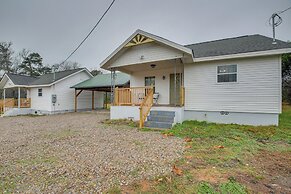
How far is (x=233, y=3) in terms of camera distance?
11.3m

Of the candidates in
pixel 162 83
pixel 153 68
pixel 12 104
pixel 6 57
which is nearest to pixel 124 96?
pixel 162 83

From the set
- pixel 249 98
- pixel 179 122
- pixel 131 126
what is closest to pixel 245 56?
pixel 249 98

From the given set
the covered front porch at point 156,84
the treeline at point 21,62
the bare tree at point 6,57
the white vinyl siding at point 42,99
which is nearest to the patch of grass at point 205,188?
the covered front porch at point 156,84

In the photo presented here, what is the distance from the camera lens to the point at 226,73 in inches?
Answer: 323

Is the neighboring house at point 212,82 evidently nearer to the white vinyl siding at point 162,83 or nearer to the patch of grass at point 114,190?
the white vinyl siding at point 162,83

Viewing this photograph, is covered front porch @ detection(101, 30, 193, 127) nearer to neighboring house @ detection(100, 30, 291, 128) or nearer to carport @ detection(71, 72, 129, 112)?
neighboring house @ detection(100, 30, 291, 128)

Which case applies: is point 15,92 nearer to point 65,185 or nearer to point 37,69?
point 37,69

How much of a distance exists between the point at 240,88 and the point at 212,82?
133cm

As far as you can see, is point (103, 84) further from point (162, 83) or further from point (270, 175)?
point (270, 175)

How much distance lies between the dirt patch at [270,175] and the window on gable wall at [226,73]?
4.66 m

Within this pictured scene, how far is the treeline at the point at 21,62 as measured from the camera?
30.2 m

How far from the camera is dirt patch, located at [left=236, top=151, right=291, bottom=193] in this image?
2.61m

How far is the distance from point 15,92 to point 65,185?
29.1 meters

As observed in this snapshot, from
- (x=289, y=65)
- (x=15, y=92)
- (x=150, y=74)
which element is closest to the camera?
(x=150, y=74)
